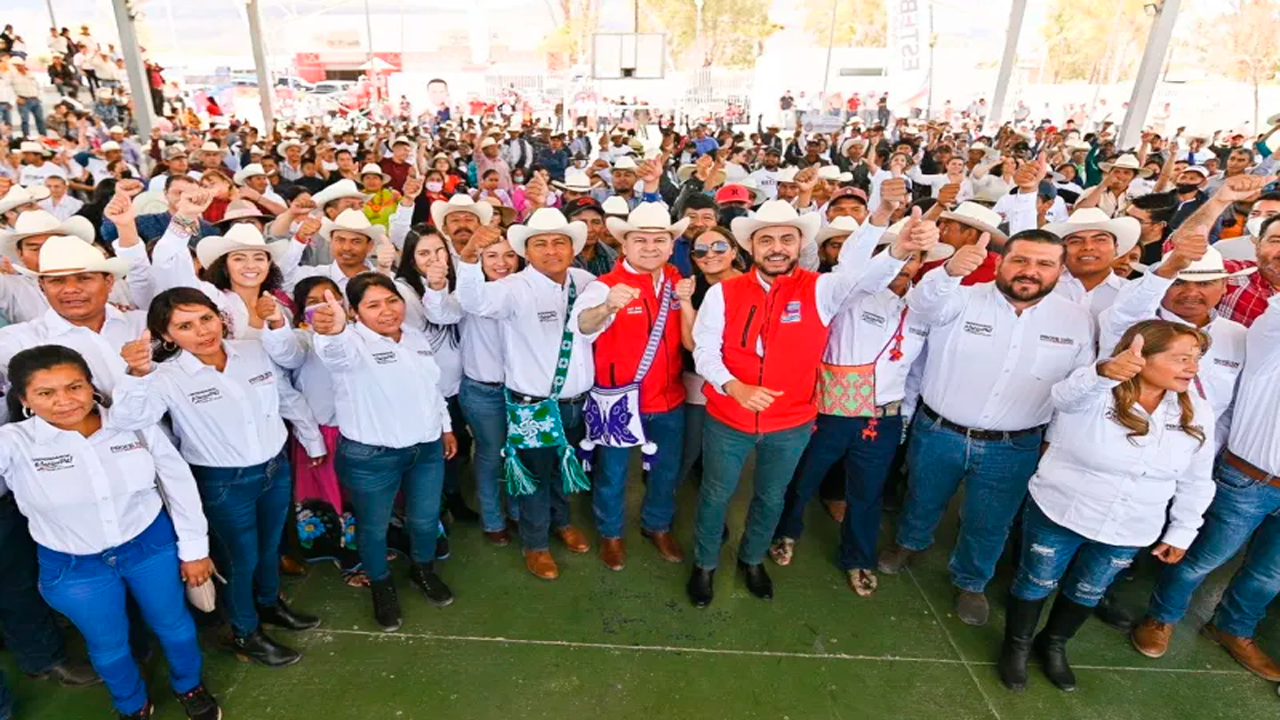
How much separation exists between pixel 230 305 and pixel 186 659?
61.2 inches

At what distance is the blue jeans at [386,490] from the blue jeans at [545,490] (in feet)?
1.60

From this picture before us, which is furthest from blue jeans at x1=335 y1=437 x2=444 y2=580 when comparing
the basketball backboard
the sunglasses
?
the basketball backboard

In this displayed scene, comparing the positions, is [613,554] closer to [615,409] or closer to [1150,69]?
[615,409]

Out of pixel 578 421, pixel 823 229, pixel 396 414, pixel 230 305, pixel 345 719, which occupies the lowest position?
pixel 345 719

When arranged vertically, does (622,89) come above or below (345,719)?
above

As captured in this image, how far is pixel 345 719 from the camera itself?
3.00 metres

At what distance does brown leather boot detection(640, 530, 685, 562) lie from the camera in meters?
4.09

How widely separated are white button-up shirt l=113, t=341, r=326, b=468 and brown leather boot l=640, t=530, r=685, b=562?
83.2 inches

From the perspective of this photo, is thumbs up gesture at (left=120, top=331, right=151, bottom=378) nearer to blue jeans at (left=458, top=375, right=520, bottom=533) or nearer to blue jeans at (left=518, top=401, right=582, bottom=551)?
blue jeans at (left=458, top=375, right=520, bottom=533)

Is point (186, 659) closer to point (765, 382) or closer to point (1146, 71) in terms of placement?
point (765, 382)

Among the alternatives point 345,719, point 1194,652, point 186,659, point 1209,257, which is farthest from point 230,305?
point 1194,652

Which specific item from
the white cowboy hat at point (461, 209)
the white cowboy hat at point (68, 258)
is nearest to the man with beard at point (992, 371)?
the white cowboy hat at point (461, 209)

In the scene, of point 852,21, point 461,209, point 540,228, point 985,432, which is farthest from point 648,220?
point 852,21

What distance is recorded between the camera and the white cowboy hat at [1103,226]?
141 inches
